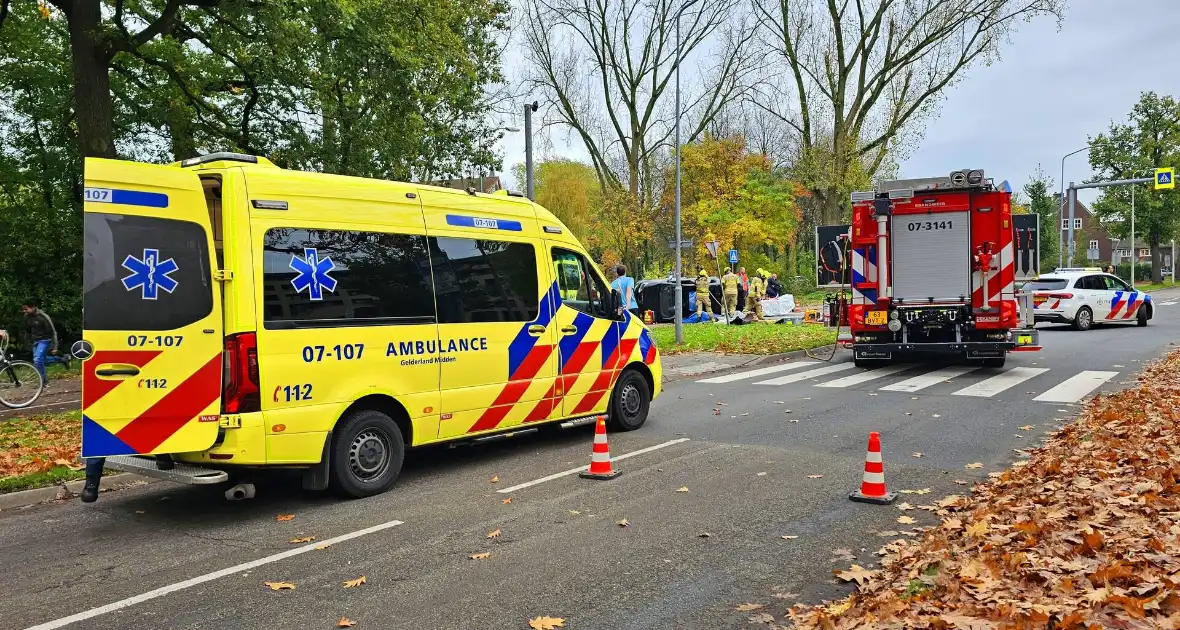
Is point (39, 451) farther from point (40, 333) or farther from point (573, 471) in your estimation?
point (40, 333)

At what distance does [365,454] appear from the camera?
6.98 metres

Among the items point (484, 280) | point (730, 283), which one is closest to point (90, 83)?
point (484, 280)

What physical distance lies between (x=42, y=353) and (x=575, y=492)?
40.6 ft

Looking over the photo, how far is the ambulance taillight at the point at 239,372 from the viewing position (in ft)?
20.1

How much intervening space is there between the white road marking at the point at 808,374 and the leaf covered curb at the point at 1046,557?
7199 mm

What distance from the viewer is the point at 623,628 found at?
4.22m

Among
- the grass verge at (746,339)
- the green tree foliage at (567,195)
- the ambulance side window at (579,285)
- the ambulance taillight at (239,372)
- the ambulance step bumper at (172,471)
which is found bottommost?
Result: the ambulance step bumper at (172,471)

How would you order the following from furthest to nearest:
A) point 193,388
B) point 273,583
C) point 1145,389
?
point 1145,389 < point 193,388 < point 273,583

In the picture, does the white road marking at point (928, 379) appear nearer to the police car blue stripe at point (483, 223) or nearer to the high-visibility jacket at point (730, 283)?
the police car blue stripe at point (483, 223)

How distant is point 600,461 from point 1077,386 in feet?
29.6

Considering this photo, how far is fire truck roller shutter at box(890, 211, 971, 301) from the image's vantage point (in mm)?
14898

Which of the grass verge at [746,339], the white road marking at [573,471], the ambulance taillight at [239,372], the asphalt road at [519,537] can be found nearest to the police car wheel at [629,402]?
the asphalt road at [519,537]

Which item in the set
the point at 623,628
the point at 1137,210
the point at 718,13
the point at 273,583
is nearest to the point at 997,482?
the point at 623,628

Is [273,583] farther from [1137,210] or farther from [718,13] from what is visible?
[1137,210]
